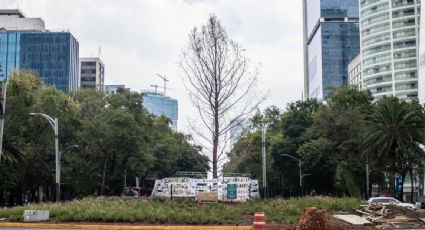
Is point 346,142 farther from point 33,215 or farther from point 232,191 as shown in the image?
point 33,215

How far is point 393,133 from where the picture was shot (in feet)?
190

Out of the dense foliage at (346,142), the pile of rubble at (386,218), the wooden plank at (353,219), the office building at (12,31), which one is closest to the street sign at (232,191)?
the dense foliage at (346,142)

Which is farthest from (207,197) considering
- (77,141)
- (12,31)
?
(12,31)

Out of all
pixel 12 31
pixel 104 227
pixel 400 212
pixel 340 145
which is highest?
pixel 12 31

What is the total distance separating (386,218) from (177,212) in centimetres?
929

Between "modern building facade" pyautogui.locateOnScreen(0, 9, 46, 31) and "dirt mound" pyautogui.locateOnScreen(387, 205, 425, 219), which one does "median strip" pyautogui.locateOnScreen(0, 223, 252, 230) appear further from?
"modern building facade" pyautogui.locateOnScreen(0, 9, 46, 31)

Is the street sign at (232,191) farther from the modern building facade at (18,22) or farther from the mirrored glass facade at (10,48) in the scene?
the modern building facade at (18,22)

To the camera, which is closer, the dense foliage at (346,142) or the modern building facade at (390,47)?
the dense foliage at (346,142)

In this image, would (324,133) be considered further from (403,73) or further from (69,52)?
(69,52)

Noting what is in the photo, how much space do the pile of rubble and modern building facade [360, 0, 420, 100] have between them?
120 m

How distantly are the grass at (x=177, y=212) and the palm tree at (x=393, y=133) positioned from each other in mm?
A: 28006

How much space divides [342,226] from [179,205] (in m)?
10.1

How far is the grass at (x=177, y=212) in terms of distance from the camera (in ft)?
84.1

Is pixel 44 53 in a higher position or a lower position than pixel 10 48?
lower
